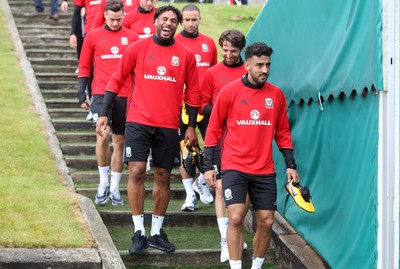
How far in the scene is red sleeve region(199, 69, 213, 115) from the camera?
30.8 ft

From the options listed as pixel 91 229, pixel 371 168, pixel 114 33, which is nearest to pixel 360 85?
pixel 371 168

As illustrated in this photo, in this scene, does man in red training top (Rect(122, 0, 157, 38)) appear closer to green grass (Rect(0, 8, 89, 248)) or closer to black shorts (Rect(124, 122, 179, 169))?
green grass (Rect(0, 8, 89, 248))

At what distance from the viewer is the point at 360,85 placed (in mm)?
7117

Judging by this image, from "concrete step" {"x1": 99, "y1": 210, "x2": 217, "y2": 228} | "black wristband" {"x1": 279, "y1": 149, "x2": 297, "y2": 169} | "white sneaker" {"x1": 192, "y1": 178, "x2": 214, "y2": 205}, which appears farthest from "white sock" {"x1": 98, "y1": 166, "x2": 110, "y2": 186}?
"black wristband" {"x1": 279, "y1": 149, "x2": 297, "y2": 169}

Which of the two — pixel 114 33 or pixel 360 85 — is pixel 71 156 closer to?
pixel 114 33

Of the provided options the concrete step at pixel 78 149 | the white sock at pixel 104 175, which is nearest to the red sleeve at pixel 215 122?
the white sock at pixel 104 175

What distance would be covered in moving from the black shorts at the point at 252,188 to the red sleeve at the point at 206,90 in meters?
1.52

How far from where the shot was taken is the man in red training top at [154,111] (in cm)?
875

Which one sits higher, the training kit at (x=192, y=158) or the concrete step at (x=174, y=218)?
the training kit at (x=192, y=158)

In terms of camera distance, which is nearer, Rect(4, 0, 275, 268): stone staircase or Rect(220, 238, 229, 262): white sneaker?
Rect(220, 238, 229, 262): white sneaker

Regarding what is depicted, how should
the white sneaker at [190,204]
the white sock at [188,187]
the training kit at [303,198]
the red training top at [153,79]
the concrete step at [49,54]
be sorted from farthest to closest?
the concrete step at [49,54] → the white sock at [188,187] → the white sneaker at [190,204] → the red training top at [153,79] → the training kit at [303,198]

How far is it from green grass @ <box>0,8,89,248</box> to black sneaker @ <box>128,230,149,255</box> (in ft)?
1.67

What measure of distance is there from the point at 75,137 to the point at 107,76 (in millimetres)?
2322

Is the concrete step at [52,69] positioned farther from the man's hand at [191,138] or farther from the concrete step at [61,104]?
the man's hand at [191,138]
